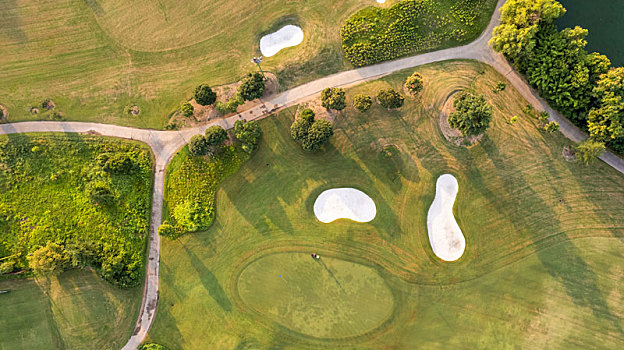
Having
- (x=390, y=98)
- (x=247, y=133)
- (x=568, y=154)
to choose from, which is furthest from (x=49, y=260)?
(x=568, y=154)

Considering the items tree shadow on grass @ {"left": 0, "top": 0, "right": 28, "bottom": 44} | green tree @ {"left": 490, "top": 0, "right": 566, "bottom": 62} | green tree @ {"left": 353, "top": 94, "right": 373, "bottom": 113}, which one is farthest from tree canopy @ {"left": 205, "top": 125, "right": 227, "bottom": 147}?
green tree @ {"left": 490, "top": 0, "right": 566, "bottom": 62}

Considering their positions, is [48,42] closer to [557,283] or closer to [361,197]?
[361,197]

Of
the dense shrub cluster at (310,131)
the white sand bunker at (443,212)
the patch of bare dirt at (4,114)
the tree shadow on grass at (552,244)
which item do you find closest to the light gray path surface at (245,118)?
the patch of bare dirt at (4,114)

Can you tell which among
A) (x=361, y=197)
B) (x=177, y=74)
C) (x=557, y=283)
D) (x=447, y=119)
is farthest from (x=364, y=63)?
(x=557, y=283)

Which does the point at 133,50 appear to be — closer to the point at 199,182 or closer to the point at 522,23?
the point at 199,182

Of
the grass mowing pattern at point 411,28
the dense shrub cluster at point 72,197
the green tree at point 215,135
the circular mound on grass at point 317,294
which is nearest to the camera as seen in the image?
the green tree at point 215,135

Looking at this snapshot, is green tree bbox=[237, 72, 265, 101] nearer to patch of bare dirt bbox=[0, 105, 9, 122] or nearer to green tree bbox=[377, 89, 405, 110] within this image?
green tree bbox=[377, 89, 405, 110]

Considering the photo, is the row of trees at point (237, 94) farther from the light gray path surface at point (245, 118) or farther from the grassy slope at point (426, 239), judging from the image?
the grassy slope at point (426, 239)
